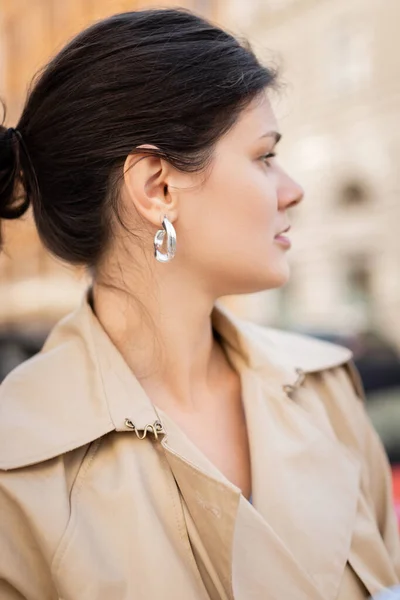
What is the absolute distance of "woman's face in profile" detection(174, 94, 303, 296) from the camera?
1452mm

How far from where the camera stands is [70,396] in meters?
1.39

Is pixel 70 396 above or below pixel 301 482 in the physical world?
above

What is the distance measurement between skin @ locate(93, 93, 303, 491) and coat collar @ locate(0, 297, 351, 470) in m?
0.09

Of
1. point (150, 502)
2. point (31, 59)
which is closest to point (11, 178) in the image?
point (150, 502)

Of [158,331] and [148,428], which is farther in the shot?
[158,331]

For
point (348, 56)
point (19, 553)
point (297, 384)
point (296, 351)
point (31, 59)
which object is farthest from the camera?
point (348, 56)

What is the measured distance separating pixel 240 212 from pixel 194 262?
0.49ft

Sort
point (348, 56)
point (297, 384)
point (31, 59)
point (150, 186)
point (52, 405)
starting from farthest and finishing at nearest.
Result: point (348, 56) < point (31, 59) < point (297, 384) < point (150, 186) < point (52, 405)

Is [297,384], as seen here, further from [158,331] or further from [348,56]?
[348,56]

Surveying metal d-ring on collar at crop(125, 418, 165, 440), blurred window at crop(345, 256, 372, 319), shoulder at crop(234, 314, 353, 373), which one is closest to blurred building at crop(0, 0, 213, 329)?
blurred window at crop(345, 256, 372, 319)

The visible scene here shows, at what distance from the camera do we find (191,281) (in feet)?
5.06

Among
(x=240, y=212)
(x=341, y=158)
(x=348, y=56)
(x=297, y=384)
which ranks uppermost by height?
(x=348, y=56)

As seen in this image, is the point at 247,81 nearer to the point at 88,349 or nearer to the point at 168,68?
the point at 168,68

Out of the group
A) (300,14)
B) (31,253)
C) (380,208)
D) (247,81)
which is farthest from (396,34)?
(247,81)
